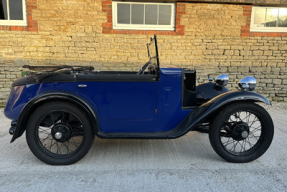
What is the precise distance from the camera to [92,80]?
243cm

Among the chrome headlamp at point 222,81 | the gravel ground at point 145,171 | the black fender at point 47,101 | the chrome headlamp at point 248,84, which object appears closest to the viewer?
the gravel ground at point 145,171

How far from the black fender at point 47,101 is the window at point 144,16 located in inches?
163

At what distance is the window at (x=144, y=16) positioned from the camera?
596 cm

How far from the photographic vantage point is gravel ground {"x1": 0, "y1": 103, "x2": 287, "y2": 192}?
80.4 inches

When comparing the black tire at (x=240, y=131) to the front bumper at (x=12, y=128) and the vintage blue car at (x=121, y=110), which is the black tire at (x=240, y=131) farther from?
the front bumper at (x=12, y=128)

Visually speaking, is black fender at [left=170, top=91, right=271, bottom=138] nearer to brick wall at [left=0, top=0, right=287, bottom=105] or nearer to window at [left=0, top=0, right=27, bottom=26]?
brick wall at [left=0, top=0, right=287, bottom=105]

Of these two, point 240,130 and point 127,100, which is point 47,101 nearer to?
point 127,100

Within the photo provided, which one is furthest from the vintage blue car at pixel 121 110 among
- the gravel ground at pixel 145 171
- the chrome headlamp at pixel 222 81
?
the chrome headlamp at pixel 222 81

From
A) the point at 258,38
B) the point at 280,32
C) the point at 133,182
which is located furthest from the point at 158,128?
the point at 280,32

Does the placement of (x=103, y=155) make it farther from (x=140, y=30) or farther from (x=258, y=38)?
(x=258, y=38)

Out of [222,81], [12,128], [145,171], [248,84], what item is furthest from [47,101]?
[222,81]

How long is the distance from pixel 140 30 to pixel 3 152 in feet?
15.0

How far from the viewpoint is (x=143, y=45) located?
20.0ft

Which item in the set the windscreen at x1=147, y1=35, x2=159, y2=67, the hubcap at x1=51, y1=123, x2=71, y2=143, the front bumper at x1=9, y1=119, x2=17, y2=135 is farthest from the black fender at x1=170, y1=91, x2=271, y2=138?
the front bumper at x1=9, y1=119, x2=17, y2=135
